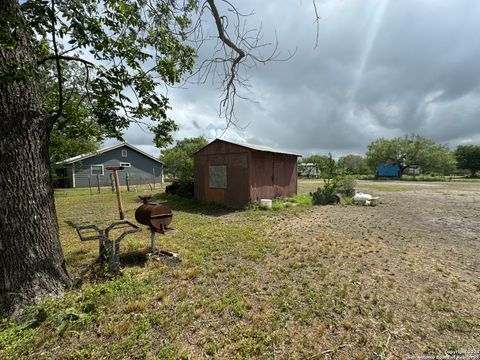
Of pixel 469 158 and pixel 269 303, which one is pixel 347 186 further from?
pixel 469 158

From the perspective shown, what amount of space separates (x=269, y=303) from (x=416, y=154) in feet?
145

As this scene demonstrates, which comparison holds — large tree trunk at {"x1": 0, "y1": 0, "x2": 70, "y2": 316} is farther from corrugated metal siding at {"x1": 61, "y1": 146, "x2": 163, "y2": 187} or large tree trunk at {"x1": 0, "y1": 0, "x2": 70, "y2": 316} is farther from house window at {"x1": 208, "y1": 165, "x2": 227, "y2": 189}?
corrugated metal siding at {"x1": 61, "y1": 146, "x2": 163, "y2": 187}

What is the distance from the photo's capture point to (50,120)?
2.90 metres

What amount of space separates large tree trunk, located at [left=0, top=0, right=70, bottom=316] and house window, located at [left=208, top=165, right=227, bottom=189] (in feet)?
25.6

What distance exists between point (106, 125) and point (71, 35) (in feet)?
4.31

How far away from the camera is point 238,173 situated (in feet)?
32.7

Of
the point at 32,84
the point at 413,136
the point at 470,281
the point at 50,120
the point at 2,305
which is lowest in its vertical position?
the point at 470,281

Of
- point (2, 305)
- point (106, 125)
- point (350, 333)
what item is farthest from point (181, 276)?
point (106, 125)

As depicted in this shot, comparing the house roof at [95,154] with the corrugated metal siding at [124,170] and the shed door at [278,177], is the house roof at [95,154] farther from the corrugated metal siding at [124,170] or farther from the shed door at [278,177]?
the shed door at [278,177]

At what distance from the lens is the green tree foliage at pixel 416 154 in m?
35.6

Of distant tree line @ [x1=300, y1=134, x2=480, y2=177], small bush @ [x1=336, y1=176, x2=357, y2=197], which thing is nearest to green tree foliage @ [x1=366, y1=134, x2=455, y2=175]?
distant tree line @ [x1=300, y1=134, x2=480, y2=177]

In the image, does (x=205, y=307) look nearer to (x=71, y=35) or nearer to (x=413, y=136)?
(x=71, y=35)

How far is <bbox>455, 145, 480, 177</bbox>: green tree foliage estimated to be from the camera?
41.0 metres

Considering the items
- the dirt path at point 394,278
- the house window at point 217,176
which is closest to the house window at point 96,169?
the house window at point 217,176
